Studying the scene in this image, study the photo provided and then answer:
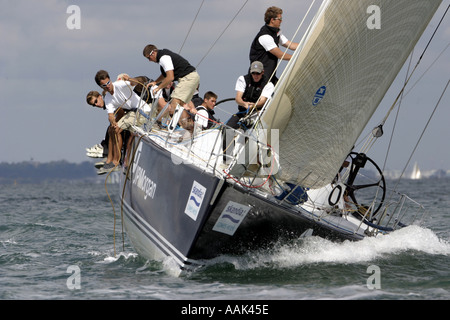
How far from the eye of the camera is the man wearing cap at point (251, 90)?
7.11 metres

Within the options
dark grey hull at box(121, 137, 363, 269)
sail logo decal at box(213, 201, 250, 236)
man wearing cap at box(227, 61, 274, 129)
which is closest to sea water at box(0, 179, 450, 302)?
dark grey hull at box(121, 137, 363, 269)

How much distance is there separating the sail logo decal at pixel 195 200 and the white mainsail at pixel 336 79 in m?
0.73

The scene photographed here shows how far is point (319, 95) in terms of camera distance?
6.18 m

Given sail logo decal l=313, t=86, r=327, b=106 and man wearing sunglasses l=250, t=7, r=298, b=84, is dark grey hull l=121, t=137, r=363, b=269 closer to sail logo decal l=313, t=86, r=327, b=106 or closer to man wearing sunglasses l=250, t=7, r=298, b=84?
sail logo decal l=313, t=86, r=327, b=106

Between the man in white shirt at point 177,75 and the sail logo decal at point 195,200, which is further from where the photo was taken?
the man in white shirt at point 177,75

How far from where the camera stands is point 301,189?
6672 mm

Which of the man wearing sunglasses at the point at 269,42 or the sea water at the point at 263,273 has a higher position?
the man wearing sunglasses at the point at 269,42


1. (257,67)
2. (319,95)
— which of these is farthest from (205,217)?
(257,67)

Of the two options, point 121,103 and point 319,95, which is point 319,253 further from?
point 121,103

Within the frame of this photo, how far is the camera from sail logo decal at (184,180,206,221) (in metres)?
6.01

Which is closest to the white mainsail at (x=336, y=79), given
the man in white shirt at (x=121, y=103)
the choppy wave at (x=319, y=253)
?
the choppy wave at (x=319, y=253)

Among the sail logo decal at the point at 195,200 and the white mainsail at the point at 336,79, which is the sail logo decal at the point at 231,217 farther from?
the white mainsail at the point at 336,79

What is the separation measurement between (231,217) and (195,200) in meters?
0.33
